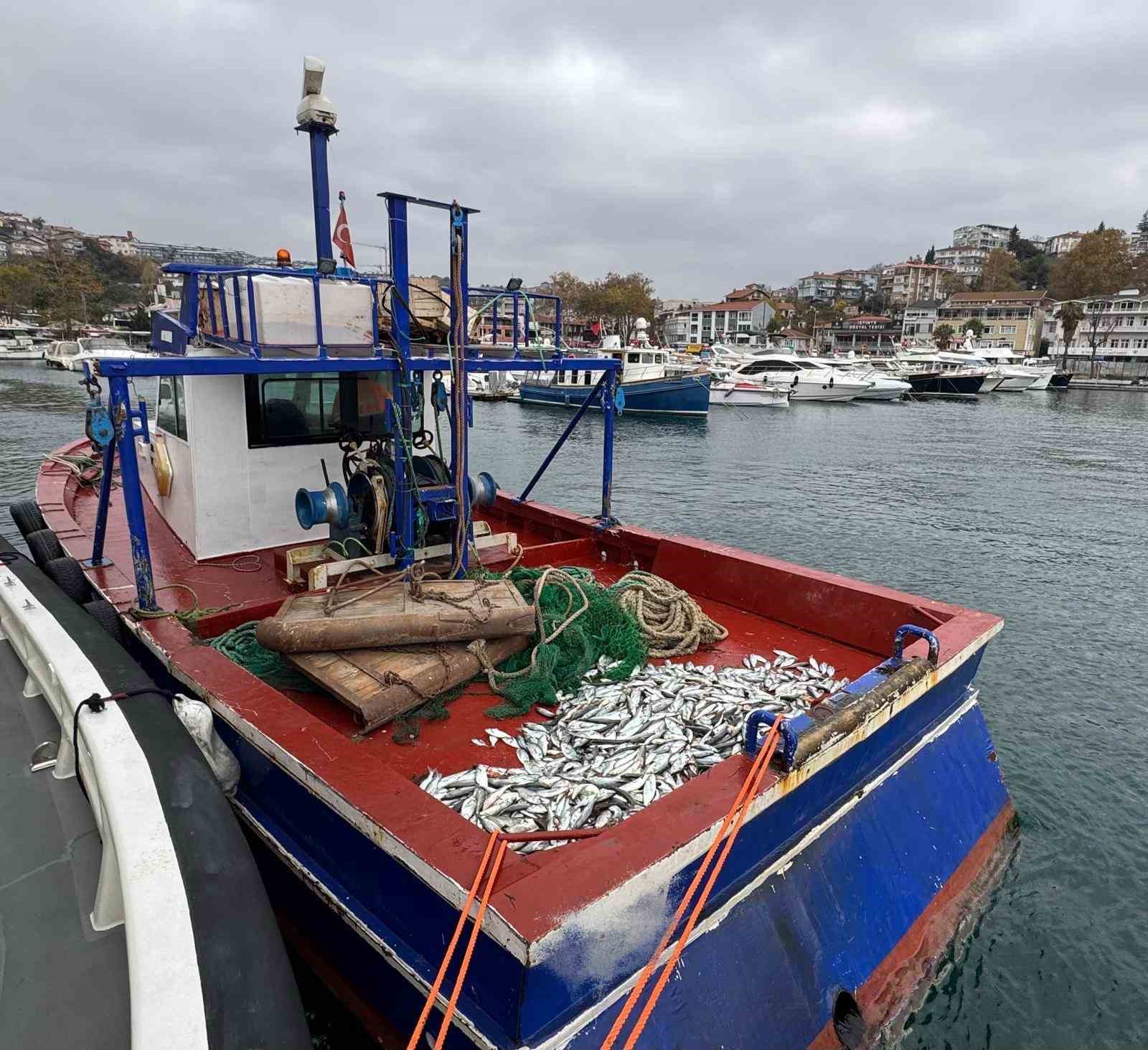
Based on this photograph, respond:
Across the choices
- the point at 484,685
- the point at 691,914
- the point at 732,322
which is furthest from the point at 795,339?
the point at 691,914

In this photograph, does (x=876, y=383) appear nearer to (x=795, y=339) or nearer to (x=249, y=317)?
(x=795, y=339)

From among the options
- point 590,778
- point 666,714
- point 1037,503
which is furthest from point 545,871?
point 1037,503

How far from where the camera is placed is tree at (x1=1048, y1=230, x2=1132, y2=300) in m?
92.2

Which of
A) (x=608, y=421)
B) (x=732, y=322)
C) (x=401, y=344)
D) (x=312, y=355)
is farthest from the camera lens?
(x=732, y=322)

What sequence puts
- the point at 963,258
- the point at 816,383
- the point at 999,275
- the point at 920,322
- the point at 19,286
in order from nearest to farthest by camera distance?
the point at 816,383 → the point at 19,286 → the point at 920,322 → the point at 999,275 → the point at 963,258

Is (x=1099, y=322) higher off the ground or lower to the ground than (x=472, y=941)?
higher

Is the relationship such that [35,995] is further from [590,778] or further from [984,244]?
[984,244]

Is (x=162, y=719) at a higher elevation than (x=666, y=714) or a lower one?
higher

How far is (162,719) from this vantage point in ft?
11.7

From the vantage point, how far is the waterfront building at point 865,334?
10556cm

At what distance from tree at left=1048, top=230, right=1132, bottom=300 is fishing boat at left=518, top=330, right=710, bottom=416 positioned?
74.8 metres

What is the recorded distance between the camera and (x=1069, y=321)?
88.6 metres

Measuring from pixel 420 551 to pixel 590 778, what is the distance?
108 inches

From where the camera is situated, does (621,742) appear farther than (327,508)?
No
